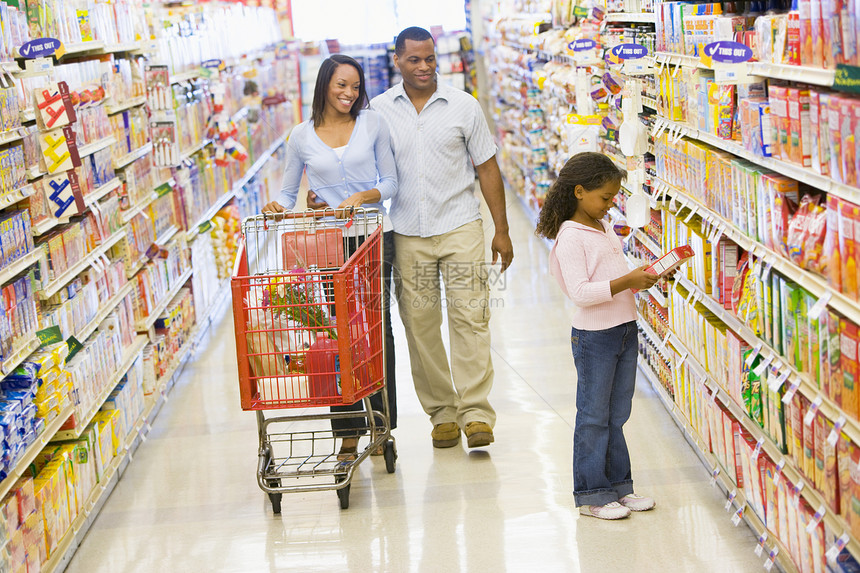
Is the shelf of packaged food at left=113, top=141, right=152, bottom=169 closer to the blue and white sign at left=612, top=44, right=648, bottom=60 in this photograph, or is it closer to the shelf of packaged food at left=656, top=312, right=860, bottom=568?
the blue and white sign at left=612, top=44, right=648, bottom=60

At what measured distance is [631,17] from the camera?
4.96m

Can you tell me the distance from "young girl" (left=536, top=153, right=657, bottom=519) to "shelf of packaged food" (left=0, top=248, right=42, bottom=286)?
188cm

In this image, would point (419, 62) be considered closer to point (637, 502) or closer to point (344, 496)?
point (344, 496)

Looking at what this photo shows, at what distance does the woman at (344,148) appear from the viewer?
4.23 meters

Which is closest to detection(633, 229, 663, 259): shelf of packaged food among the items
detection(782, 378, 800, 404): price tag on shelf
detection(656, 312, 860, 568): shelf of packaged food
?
detection(656, 312, 860, 568): shelf of packaged food

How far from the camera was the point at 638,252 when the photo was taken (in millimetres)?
5355

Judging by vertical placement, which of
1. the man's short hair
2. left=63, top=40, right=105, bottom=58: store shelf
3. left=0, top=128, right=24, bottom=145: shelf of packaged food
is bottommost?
left=0, top=128, right=24, bottom=145: shelf of packaged food

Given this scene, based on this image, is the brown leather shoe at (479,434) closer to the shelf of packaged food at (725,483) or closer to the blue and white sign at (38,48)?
the shelf of packaged food at (725,483)

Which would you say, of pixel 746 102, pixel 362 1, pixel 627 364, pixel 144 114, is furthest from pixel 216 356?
pixel 362 1

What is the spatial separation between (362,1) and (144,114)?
435 inches

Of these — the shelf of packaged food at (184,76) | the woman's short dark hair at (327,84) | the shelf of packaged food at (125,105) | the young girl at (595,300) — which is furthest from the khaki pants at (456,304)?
the shelf of packaged food at (184,76)

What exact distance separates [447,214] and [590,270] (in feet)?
3.57

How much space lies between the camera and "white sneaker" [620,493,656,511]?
3.77 metres

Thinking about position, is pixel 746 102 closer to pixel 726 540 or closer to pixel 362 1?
pixel 726 540
